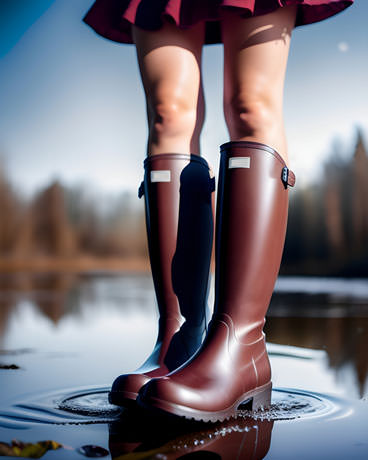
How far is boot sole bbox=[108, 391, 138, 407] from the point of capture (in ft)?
2.31

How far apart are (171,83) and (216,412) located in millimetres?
477

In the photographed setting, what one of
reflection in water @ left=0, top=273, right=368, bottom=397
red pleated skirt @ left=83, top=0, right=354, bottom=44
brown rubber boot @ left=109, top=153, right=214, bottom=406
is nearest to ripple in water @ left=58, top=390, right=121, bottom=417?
brown rubber boot @ left=109, top=153, right=214, bottom=406

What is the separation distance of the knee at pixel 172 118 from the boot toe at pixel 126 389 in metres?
0.36

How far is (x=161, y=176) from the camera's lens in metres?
0.85

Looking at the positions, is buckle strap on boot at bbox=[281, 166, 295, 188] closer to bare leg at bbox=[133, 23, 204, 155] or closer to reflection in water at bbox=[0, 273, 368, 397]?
bare leg at bbox=[133, 23, 204, 155]

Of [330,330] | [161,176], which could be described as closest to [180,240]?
[161,176]

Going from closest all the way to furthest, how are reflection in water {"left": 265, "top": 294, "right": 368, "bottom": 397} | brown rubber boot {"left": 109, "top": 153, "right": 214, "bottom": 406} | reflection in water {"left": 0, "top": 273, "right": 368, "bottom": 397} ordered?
brown rubber boot {"left": 109, "top": 153, "right": 214, "bottom": 406}
reflection in water {"left": 265, "top": 294, "right": 368, "bottom": 397}
reflection in water {"left": 0, "top": 273, "right": 368, "bottom": 397}

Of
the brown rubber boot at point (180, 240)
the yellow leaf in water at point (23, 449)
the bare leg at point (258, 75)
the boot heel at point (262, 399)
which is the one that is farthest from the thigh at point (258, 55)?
the yellow leaf in water at point (23, 449)

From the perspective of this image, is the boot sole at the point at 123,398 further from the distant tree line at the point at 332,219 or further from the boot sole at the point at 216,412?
the distant tree line at the point at 332,219

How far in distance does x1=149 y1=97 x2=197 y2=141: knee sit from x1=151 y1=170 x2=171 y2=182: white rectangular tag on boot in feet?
0.19

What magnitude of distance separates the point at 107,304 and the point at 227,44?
1.81 metres

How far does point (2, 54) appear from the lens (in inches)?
226

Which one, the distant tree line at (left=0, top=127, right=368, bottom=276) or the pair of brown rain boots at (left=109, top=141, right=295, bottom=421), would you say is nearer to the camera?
the pair of brown rain boots at (left=109, top=141, right=295, bottom=421)

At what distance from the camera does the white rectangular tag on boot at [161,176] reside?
85 cm
